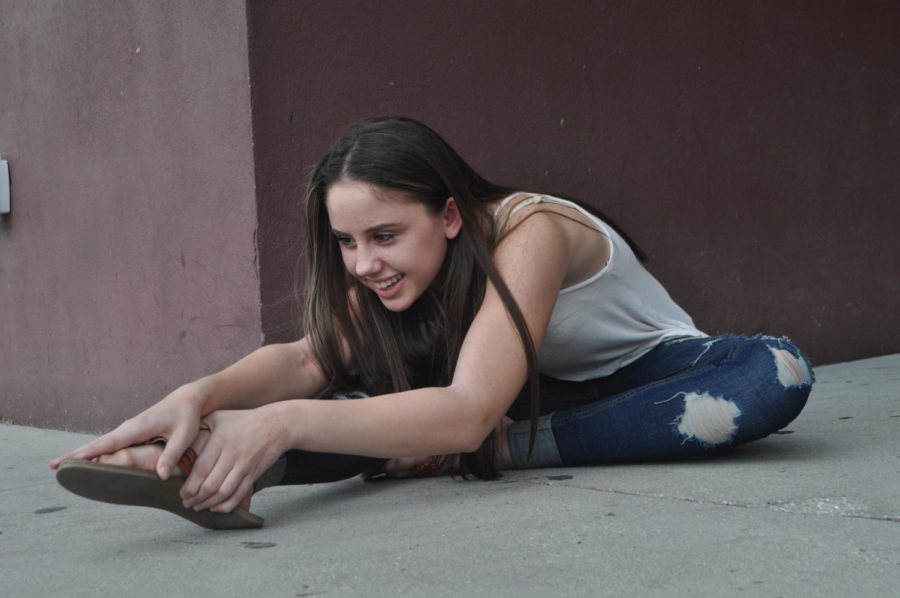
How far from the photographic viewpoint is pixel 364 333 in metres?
2.18

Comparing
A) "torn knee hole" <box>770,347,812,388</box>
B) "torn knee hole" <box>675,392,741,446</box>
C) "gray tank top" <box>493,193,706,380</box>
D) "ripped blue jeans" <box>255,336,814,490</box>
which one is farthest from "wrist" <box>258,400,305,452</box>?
"torn knee hole" <box>770,347,812,388</box>

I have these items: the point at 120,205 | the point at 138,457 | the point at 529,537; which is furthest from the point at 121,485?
the point at 120,205

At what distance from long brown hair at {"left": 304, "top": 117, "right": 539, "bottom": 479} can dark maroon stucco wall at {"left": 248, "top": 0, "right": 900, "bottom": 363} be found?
0.67 m

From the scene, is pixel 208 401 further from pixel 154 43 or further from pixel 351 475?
pixel 154 43

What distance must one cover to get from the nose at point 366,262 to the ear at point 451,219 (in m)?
0.17

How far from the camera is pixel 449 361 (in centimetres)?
209

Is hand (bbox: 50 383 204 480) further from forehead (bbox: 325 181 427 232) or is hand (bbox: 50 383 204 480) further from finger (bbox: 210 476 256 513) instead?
forehead (bbox: 325 181 427 232)

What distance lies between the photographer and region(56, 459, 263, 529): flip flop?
5.00 ft

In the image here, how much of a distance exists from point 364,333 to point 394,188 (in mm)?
349

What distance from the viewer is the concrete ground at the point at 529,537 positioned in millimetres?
1368

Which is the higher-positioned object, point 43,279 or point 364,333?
point 43,279

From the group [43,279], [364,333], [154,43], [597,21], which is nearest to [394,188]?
[364,333]

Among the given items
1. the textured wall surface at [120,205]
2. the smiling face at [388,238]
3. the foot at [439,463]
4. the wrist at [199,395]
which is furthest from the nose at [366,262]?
the textured wall surface at [120,205]

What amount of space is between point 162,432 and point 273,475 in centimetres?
31
